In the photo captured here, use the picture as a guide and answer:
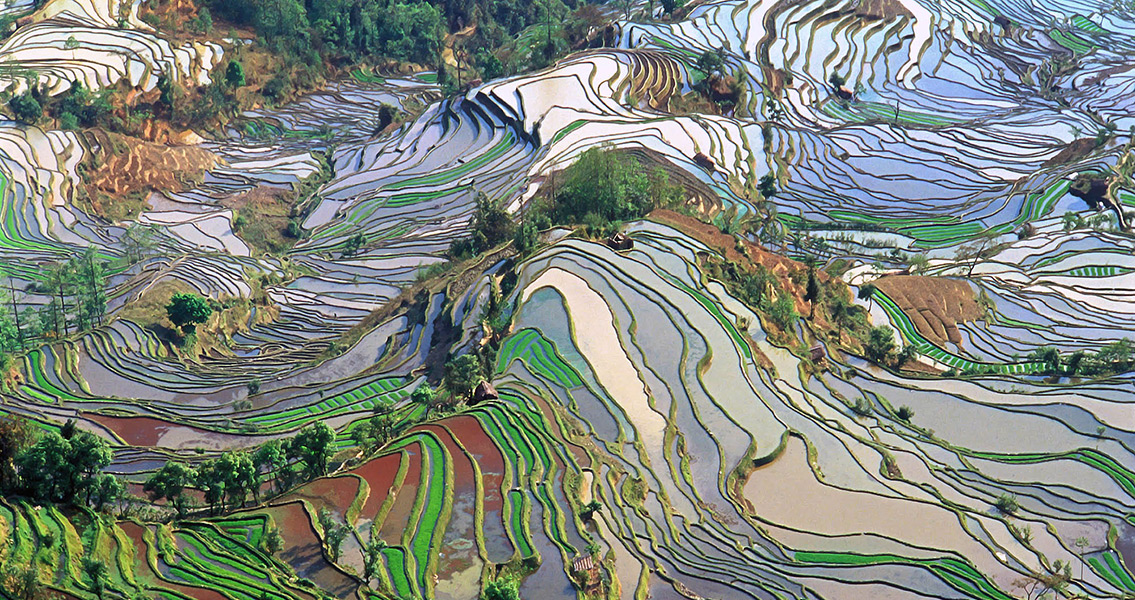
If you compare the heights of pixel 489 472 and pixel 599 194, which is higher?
pixel 599 194

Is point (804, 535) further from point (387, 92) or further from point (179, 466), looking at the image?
point (387, 92)

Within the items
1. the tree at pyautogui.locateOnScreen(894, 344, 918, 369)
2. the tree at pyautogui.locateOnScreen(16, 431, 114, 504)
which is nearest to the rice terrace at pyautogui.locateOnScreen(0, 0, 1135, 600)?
the tree at pyautogui.locateOnScreen(16, 431, 114, 504)

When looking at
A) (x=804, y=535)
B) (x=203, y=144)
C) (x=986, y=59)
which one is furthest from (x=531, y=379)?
(x=986, y=59)

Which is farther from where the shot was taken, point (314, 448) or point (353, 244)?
point (353, 244)

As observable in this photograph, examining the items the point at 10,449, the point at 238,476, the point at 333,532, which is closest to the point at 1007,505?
the point at 333,532

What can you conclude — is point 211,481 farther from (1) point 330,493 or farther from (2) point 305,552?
(2) point 305,552

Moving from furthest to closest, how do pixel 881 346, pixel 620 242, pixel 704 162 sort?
pixel 704 162, pixel 620 242, pixel 881 346
